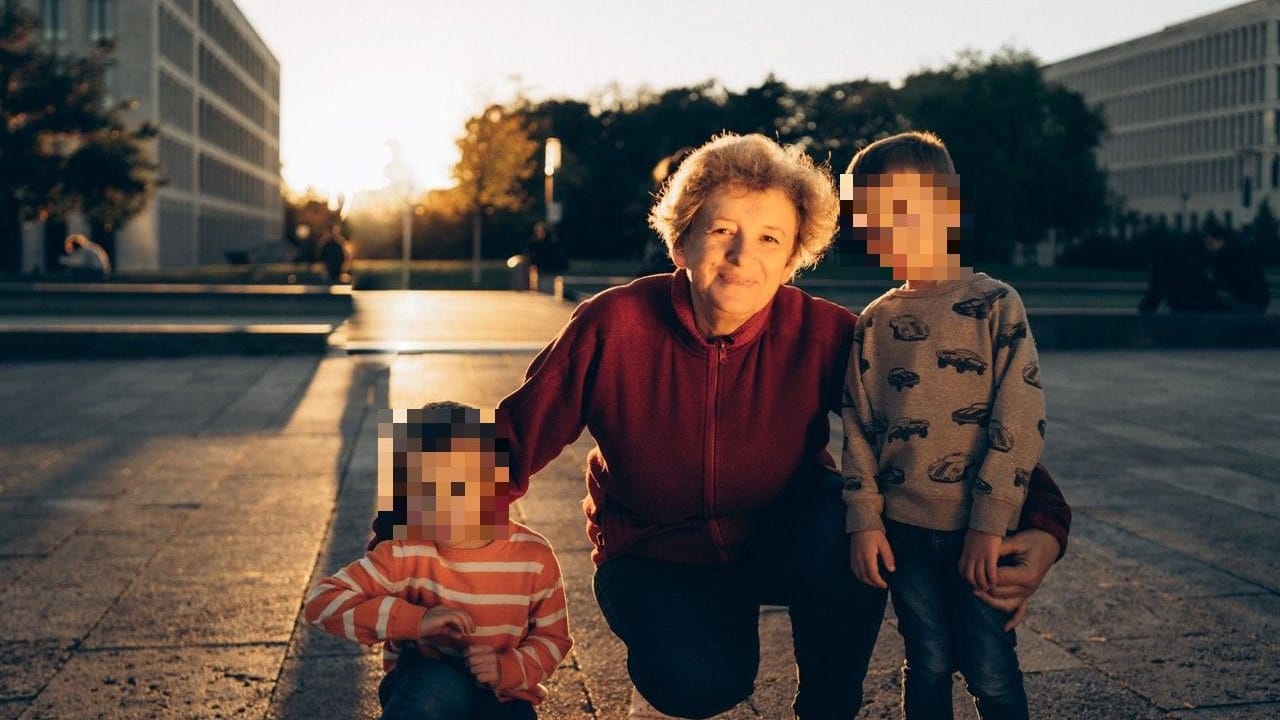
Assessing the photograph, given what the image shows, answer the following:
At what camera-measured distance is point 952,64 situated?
69438 millimetres

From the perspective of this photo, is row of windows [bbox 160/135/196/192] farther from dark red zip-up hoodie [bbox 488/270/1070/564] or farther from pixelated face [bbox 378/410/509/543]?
pixelated face [bbox 378/410/509/543]

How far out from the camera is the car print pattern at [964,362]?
282 centimetres

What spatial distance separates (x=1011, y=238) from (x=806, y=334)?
69328 millimetres

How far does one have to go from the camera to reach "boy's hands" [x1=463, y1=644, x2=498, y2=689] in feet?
8.28

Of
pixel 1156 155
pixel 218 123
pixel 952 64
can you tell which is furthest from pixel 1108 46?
pixel 218 123

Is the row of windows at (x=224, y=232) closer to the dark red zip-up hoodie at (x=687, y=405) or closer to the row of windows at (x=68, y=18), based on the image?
the row of windows at (x=68, y=18)

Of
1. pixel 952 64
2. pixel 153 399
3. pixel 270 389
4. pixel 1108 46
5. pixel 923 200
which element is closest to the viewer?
pixel 923 200

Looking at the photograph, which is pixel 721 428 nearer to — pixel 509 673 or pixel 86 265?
pixel 509 673

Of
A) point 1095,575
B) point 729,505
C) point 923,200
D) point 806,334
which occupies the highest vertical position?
point 923,200

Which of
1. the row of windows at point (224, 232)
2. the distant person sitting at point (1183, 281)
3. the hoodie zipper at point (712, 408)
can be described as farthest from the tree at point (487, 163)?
the hoodie zipper at point (712, 408)

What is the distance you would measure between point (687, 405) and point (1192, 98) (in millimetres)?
103854

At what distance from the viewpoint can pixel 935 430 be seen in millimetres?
2820

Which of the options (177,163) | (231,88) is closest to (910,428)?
(177,163)

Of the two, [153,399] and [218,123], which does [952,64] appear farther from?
[153,399]
